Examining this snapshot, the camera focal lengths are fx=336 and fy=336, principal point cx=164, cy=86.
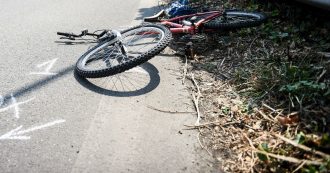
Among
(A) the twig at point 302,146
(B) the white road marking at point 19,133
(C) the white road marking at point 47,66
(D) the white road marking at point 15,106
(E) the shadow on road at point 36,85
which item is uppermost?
(A) the twig at point 302,146

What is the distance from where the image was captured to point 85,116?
3.75 metres

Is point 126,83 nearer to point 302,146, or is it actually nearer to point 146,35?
point 146,35

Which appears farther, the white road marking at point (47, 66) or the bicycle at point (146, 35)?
the white road marking at point (47, 66)

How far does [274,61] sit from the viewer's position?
172 inches

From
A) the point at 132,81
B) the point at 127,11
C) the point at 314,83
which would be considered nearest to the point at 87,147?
the point at 132,81

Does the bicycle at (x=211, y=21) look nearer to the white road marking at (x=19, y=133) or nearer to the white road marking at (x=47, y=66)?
the white road marking at (x=47, y=66)

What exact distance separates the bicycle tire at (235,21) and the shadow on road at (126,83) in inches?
51.2

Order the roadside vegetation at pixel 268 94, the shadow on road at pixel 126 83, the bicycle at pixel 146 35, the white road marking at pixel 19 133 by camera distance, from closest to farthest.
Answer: the roadside vegetation at pixel 268 94, the white road marking at pixel 19 133, the shadow on road at pixel 126 83, the bicycle at pixel 146 35

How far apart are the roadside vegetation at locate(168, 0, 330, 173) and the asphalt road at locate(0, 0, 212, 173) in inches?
10.9

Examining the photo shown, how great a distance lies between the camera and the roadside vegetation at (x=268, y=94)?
2.83m

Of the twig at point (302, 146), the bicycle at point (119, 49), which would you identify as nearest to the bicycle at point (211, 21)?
the bicycle at point (119, 49)

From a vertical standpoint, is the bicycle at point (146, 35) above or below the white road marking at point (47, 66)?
above

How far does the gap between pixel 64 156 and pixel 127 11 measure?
548cm

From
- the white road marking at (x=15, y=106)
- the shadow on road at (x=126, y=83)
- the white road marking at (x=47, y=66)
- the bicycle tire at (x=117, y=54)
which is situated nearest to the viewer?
the white road marking at (x=15, y=106)
